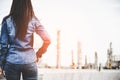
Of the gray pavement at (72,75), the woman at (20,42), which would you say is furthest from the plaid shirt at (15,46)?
the gray pavement at (72,75)

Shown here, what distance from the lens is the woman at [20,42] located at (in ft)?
7.55

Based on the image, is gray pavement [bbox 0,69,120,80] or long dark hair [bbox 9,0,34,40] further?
gray pavement [bbox 0,69,120,80]

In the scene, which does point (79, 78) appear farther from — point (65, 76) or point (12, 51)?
point (12, 51)

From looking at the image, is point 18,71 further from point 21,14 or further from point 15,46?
point 21,14

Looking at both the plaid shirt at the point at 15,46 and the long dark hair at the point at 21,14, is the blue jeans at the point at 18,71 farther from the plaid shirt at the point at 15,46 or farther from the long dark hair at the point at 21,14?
the long dark hair at the point at 21,14

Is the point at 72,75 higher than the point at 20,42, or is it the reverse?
the point at 20,42

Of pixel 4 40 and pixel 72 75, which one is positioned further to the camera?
pixel 72 75

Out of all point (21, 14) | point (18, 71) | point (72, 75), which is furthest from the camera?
point (72, 75)

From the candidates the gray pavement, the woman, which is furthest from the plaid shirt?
the gray pavement

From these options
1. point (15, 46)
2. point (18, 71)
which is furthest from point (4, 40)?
point (18, 71)

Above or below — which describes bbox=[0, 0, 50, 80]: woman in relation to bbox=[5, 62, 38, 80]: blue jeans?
above

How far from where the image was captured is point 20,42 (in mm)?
2352

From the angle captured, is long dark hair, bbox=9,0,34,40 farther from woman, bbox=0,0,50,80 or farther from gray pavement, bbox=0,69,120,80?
gray pavement, bbox=0,69,120,80

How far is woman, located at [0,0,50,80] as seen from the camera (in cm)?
230
